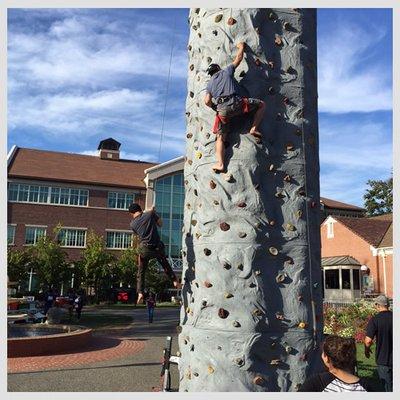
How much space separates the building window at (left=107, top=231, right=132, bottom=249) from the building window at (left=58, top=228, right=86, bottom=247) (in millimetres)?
2400

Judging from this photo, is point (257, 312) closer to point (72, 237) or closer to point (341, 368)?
point (341, 368)

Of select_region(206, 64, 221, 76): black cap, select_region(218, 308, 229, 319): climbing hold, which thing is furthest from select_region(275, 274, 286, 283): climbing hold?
select_region(206, 64, 221, 76): black cap

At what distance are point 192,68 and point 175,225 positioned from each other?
130 ft

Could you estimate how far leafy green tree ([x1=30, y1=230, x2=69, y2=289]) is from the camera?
36406 millimetres

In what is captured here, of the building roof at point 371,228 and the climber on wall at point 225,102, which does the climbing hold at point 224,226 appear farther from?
the building roof at point 371,228

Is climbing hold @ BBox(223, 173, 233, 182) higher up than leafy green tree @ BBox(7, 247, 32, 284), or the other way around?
climbing hold @ BBox(223, 173, 233, 182)

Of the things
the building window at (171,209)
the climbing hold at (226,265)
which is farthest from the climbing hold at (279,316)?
the building window at (171,209)

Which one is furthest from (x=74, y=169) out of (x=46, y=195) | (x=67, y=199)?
(x=46, y=195)

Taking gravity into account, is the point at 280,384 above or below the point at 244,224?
below

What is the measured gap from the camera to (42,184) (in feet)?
141

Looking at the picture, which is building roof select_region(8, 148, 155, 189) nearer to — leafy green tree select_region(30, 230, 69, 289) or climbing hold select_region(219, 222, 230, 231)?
leafy green tree select_region(30, 230, 69, 289)

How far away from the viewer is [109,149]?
52531 mm

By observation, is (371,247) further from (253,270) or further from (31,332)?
(253,270)

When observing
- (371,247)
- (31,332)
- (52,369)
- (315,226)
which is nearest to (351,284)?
(371,247)
